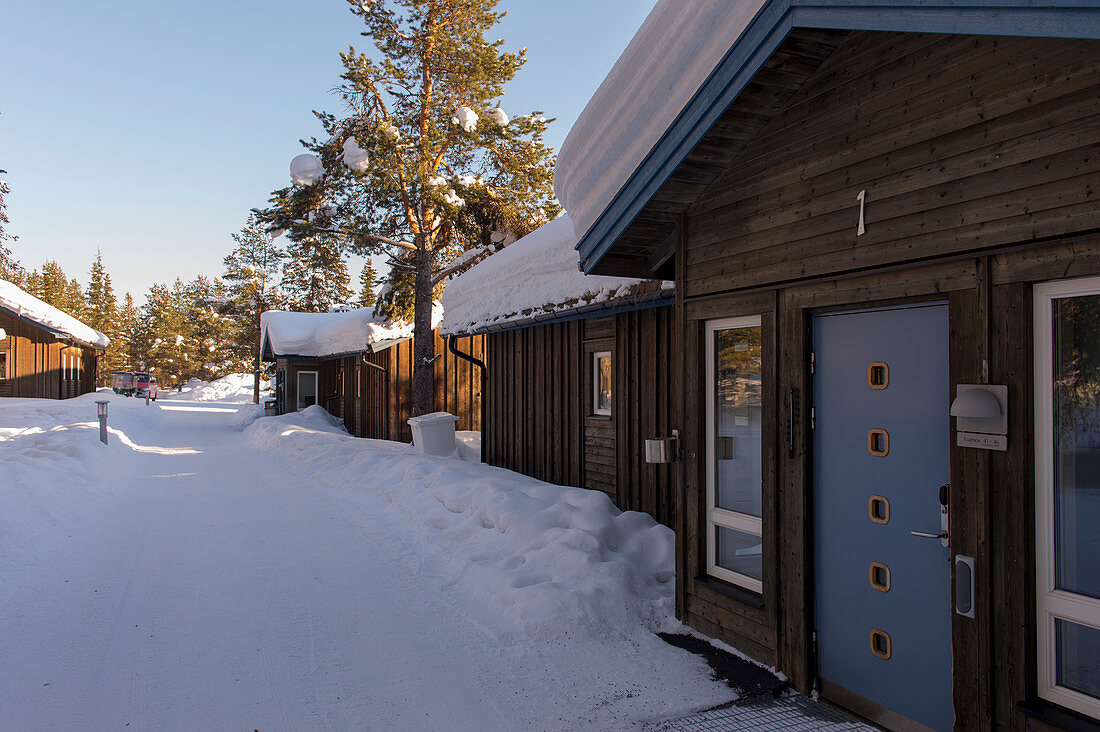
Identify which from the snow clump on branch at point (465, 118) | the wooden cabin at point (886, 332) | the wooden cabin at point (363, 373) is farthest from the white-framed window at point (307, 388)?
the wooden cabin at point (886, 332)

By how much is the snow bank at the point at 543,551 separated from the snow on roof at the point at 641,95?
2.83m

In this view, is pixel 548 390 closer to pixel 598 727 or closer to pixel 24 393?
pixel 598 727

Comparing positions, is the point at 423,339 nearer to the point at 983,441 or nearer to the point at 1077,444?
the point at 983,441

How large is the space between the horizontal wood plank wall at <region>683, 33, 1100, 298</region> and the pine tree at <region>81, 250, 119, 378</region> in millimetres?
65098

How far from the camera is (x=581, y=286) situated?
8211mm

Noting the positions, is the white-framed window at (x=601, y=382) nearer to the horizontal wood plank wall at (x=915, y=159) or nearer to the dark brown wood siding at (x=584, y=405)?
the dark brown wood siding at (x=584, y=405)

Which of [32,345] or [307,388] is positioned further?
[307,388]

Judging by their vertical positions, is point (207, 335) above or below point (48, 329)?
above

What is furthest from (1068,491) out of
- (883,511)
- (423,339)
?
(423,339)

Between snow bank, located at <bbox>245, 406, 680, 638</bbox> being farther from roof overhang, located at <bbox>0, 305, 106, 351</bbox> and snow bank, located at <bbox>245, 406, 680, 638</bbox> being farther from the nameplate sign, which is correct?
roof overhang, located at <bbox>0, 305, 106, 351</bbox>

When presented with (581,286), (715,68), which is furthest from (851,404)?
(581,286)

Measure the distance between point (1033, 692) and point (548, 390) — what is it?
7.44 meters

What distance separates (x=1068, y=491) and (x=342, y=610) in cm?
481

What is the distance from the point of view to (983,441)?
117 inches
